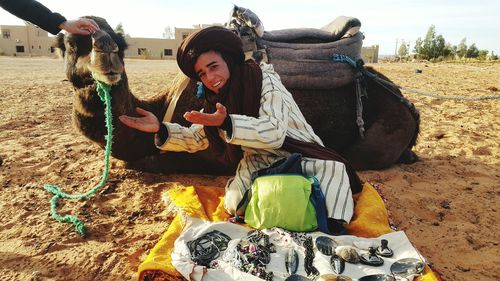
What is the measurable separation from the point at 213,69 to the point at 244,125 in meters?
0.49

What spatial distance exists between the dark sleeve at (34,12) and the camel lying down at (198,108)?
0.37m

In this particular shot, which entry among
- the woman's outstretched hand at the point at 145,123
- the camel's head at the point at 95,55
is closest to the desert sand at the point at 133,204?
the woman's outstretched hand at the point at 145,123

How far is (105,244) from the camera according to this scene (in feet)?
9.20

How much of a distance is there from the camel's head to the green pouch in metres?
1.30

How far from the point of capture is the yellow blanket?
2.23 meters

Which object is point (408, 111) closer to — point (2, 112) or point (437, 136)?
point (437, 136)

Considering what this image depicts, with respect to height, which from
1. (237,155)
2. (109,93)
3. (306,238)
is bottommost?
(306,238)

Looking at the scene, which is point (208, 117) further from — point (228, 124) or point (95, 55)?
point (95, 55)

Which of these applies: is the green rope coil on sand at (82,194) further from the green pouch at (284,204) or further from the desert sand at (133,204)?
the green pouch at (284,204)

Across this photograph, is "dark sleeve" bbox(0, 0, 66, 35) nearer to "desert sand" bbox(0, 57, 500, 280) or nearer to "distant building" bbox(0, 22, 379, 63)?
"desert sand" bbox(0, 57, 500, 280)

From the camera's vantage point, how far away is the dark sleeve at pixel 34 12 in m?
2.79

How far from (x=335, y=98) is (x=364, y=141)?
0.53 m

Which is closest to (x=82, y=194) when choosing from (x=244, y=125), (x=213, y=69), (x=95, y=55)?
(x=95, y=55)

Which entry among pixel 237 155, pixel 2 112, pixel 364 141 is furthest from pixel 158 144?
pixel 2 112
